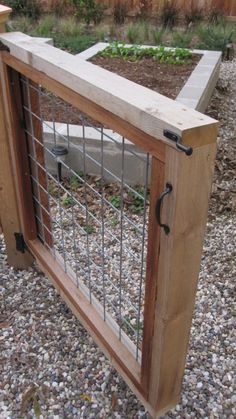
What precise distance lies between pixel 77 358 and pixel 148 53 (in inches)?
168

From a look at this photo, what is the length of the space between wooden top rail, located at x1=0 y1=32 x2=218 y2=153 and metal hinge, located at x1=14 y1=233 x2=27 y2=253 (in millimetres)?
990

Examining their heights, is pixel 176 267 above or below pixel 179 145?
below

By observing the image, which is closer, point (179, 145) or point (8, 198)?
point (179, 145)

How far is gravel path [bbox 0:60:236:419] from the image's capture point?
1815 mm

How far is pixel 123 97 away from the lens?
3.87 feet

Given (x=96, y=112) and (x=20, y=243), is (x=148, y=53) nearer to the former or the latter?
(x=20, y=243)

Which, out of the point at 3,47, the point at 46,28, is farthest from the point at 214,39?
the point at 3,47

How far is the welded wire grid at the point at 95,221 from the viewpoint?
1747 millimetres

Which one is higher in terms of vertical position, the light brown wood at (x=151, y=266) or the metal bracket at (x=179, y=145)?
the metal bracket at (x=179, y=145)

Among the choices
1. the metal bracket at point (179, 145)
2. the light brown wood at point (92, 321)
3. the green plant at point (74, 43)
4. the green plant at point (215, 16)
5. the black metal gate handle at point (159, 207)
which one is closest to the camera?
the metal bracket at point (179, 145)

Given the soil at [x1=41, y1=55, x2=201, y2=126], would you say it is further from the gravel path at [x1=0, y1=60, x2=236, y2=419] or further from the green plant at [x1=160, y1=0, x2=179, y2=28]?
the green plant at [x1=160, y1=0, x2=179, y2=28]

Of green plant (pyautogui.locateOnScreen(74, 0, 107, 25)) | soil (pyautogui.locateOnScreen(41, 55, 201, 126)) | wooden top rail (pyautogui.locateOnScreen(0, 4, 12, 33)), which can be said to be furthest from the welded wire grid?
green plant (pyautogui.locateOnScreen(74, 0, 107, 25))

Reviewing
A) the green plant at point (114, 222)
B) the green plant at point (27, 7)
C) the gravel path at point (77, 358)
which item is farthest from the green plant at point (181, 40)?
the gravel path at point (77, 358)

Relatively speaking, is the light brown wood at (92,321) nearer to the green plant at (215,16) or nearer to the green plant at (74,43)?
the green plant at (74,43)
